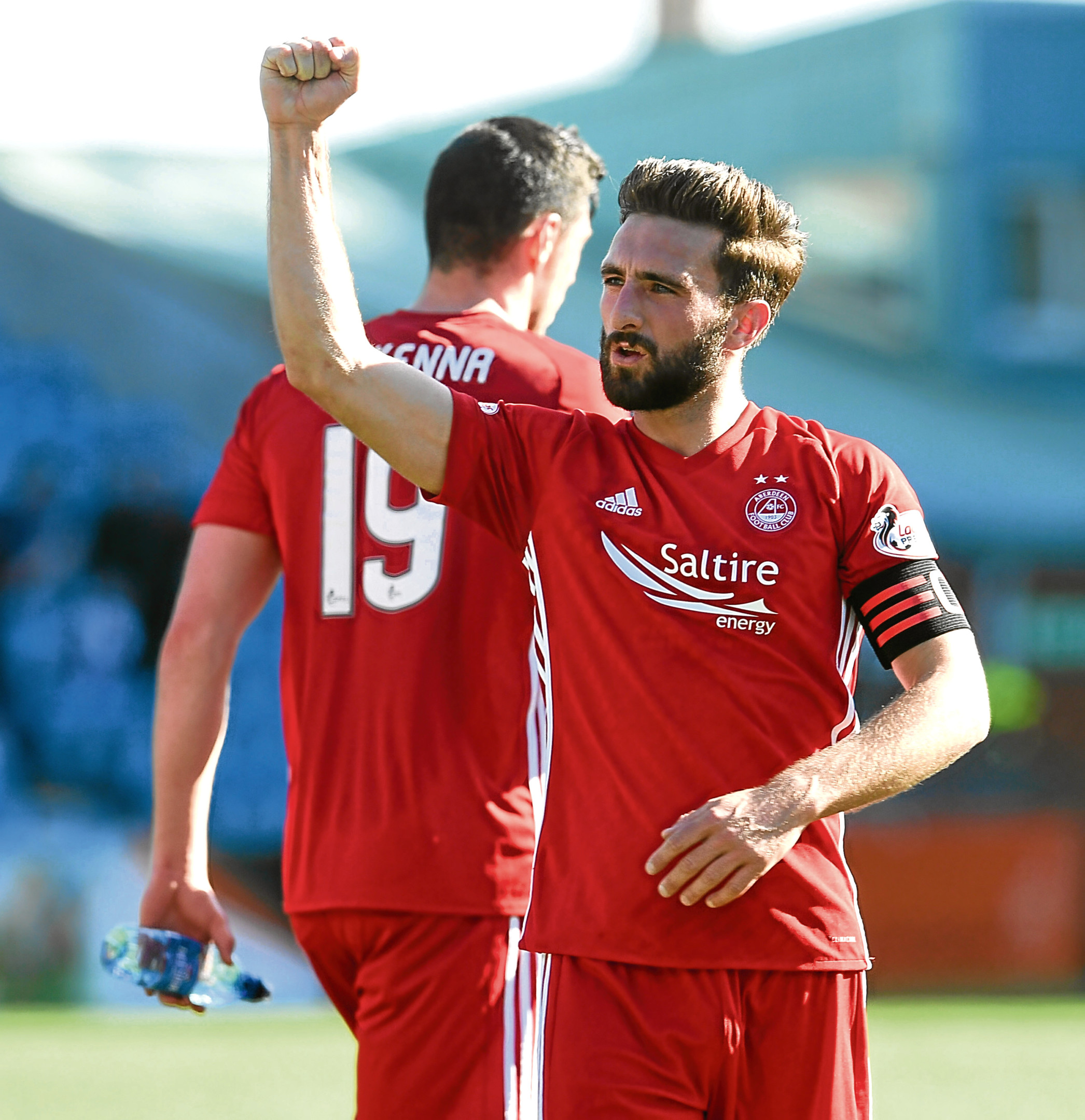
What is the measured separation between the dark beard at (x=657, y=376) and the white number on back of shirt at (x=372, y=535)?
782 mm

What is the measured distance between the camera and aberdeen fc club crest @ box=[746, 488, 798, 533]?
10.7 ft

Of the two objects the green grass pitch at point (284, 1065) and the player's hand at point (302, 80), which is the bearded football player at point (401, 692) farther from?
the green grass pitch at point (284, 1065)

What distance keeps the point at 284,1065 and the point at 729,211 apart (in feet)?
24.8

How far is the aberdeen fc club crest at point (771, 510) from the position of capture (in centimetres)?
327

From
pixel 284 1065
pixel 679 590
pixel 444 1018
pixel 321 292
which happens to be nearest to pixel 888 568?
pixel 679 590

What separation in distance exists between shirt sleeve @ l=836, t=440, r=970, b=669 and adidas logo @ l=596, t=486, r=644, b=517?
0.36 metres

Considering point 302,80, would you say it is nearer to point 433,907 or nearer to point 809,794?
point 809,794

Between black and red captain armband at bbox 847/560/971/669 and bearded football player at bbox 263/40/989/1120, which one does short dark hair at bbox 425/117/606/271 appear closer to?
bearded football player at bbox 263/40/989/1120

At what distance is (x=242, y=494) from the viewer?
4.16m

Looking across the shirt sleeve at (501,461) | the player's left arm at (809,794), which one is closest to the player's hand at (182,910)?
the shirt sleeve at (501,461)

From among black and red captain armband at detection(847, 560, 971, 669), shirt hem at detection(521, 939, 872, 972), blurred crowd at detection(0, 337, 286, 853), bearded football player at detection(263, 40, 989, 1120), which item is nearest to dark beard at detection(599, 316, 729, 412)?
bearded football player at detection(263, 40, 989, 1120)

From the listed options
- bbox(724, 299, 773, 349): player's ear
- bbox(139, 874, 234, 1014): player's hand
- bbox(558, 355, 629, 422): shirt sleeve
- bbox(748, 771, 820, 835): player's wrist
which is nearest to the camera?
bbox(748, 771, 820, 835): player's wrist

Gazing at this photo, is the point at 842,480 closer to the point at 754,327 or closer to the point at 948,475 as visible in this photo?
the point at 754,327

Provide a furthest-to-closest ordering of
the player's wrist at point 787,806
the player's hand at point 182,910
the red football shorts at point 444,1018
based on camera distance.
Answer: the player's hand at point 182,910
the red football shorts at point 444,1018
the player's wrist at point 787,806
